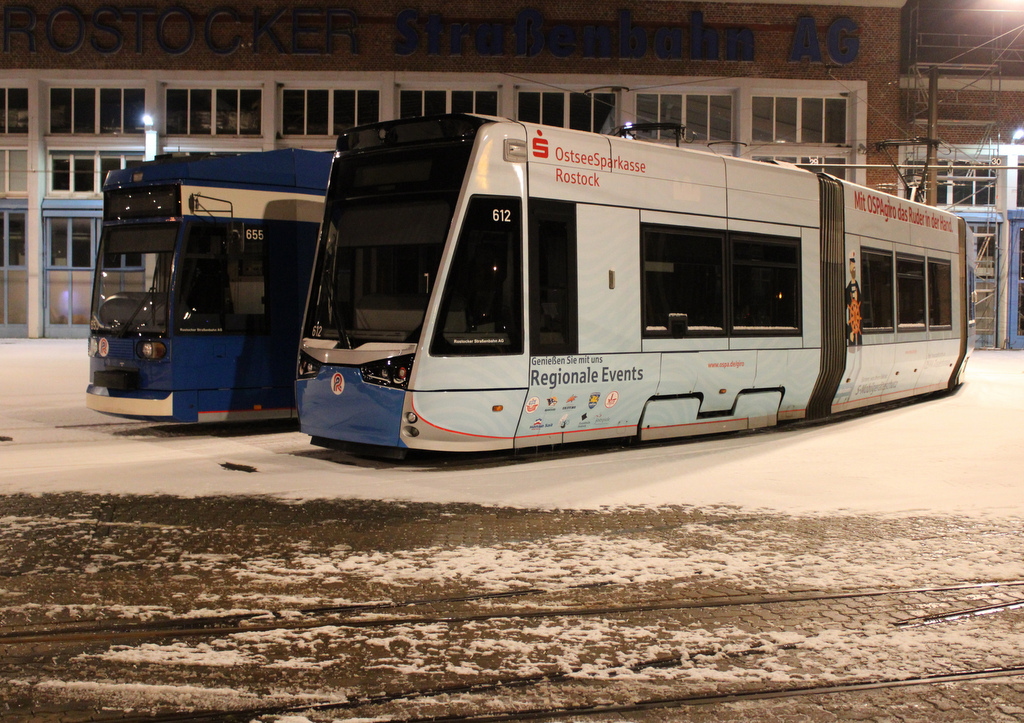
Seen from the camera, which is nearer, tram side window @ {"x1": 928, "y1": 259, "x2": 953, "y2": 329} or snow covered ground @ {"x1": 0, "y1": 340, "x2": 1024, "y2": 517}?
snow covered ground @ {"x1": 0, "y1": 340, "x2": 1024, "y2": 517}

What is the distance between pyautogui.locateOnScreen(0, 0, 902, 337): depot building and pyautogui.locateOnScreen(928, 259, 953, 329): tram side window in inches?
662

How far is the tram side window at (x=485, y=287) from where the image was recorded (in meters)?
8.89

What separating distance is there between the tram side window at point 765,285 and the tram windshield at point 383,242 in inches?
162

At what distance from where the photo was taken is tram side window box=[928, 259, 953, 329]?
16.8 metres

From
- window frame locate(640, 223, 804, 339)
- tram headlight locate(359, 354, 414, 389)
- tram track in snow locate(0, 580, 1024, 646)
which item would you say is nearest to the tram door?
window frame locate(640, 223, 804, 339)

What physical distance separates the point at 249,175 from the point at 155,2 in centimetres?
2578

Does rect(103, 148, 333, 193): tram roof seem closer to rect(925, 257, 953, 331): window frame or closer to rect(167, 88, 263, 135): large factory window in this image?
rect(925, 257, 953, 331): window frame

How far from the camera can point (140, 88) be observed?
34.8 meters

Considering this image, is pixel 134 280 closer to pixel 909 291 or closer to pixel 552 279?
pixel 552 279

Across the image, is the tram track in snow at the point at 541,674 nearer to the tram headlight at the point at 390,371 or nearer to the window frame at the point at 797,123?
the tram headlight at the point at 390,371

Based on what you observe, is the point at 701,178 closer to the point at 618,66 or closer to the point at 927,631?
the point at 927,631

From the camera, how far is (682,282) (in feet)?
35.9

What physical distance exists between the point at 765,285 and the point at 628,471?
381cm

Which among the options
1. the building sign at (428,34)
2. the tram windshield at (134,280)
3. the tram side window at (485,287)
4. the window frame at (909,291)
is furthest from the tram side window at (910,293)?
the building sign at (428,34)
